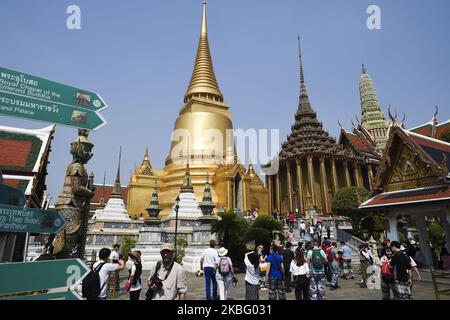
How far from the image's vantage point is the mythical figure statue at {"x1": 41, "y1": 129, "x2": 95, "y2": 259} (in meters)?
5.46

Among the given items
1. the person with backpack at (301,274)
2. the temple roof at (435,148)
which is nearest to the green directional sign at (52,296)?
the person with backpack at (301,274)

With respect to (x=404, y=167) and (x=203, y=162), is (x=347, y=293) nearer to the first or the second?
Result: (x=404, y=167)

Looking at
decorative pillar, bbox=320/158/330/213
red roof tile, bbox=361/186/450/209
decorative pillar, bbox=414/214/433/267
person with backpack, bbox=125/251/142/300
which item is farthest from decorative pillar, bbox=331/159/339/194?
person with backpack, bbox=125/251/142/300

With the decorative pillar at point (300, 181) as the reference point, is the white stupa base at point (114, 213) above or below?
below

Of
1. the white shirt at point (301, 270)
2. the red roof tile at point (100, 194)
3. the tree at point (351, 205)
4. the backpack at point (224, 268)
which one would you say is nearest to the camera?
the white shirt at point (301, 270)

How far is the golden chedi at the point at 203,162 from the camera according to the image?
25906 millimetres

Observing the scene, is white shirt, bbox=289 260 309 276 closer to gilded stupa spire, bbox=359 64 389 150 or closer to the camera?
the camera

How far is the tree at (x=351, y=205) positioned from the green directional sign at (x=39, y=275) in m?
19.3

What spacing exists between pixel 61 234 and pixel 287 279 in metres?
6.09

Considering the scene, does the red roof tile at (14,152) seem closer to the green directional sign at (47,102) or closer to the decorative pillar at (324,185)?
the green directional sign at (47,102)

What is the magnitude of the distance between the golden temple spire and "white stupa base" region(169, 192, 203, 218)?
637 inches
